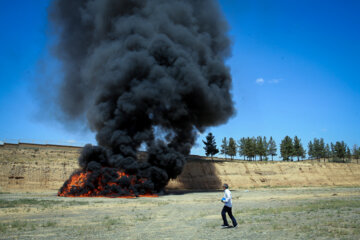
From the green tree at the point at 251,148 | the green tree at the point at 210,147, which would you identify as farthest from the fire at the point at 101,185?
the green tree at the point at 251,148

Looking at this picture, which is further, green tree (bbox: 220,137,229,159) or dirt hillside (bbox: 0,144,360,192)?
green tree (bbox: 220,137,229,159)

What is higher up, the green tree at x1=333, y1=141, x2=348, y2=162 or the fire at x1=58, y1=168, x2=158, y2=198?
the green tree at x1=333, y1=141, x2=348, y2=162

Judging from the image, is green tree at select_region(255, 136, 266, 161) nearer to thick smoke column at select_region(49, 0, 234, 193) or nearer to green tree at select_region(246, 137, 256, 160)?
green tree at select_region(246, 137, 256, 160)

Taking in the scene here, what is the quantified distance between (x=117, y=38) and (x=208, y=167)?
25.8 meters

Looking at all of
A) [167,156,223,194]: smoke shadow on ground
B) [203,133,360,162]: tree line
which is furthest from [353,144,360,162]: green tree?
[167,156,223,194]: smoke shadow on ground

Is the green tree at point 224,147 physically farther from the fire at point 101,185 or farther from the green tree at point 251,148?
the fire at point 101,185

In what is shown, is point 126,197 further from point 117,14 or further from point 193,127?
point 117,14

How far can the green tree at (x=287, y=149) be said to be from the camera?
252 feet

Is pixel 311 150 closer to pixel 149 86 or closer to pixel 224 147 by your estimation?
pixel 224 147

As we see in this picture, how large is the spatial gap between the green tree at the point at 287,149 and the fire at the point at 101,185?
59468 mm

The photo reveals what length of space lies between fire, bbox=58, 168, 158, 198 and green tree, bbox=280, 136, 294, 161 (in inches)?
2341

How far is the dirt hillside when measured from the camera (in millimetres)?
33906

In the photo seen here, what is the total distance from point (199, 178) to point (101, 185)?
21.4 meters

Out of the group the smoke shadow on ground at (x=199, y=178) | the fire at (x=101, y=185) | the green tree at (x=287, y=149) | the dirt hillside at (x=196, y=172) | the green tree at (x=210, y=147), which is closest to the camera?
the fire at (x=101, y=185)
